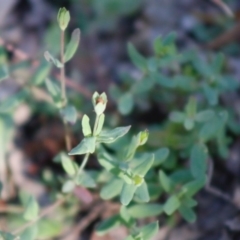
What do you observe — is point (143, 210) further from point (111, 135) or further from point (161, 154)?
point (111, 135)

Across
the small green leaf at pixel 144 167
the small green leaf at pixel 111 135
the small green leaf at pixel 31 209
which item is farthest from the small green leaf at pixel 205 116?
the small green leaf at pixel 31 209

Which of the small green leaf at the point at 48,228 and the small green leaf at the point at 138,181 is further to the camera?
the small green leaf at the point at 48,228

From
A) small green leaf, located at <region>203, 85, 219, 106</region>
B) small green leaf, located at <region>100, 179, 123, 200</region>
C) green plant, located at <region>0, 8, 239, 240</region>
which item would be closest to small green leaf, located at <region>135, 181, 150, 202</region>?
green plant, located at <region>0, 8, 239, 240</region>

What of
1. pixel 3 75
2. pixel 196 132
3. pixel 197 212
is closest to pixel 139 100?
pixel 196 132

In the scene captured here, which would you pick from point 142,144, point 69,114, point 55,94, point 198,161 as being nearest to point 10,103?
point 55,94

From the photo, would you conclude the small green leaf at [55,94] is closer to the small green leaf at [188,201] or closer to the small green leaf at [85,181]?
the small green leaf at [85,181]
